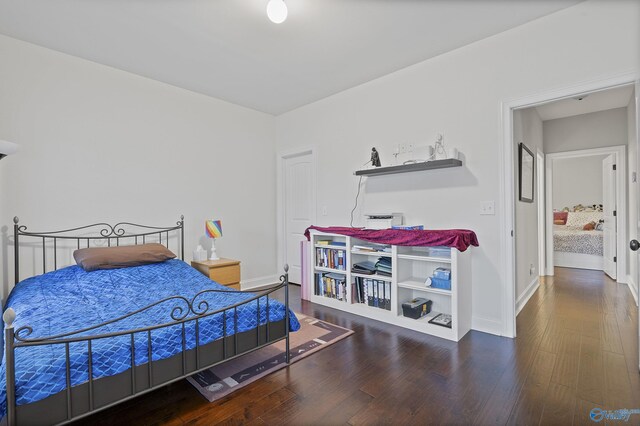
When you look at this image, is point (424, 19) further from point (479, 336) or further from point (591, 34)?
point (479, 336)

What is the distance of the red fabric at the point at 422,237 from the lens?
2635mm

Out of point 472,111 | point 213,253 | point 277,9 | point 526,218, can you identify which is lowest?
point 213,253

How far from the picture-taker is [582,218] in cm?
672

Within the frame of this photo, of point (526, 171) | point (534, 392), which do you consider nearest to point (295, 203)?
point (526, 171)

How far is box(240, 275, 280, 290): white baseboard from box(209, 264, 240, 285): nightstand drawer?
729mm

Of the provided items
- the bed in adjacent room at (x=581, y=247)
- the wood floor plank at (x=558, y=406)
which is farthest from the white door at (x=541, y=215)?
the wood floor plank at (x=558, y=406)

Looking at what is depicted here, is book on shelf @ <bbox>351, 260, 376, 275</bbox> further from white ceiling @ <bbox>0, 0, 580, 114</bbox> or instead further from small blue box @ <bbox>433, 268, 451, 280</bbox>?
white ceiling @ <bbox>0, 0, 580, 114</bbox>

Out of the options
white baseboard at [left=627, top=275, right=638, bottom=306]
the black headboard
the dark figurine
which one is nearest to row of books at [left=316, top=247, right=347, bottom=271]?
the dark figurine

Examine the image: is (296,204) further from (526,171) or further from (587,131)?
(587,131)

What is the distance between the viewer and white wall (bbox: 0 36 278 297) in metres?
2.80

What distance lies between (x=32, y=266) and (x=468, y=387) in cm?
366

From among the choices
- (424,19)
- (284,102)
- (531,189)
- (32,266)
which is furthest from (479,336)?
(32,266)

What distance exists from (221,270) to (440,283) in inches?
89.5

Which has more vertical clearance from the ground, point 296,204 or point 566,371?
point 296,204
